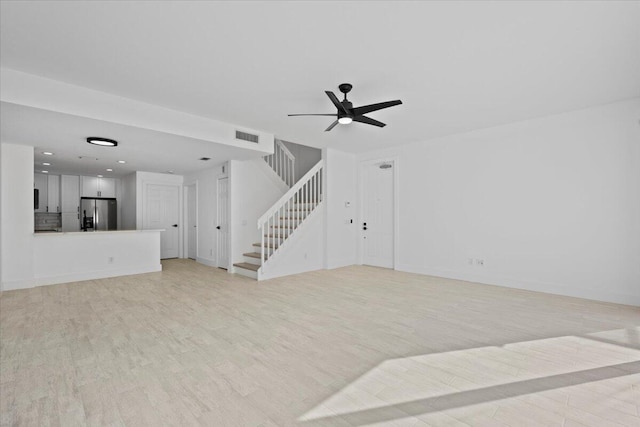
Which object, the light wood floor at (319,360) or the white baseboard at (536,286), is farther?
the white baseboard at (536,286)

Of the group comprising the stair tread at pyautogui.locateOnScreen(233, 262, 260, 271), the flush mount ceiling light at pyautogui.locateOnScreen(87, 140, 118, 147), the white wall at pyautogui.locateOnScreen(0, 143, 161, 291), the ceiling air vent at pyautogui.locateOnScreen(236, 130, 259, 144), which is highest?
the ceiling air vent at pyautogui.locateOnScreen(236, 130, 259, 144)

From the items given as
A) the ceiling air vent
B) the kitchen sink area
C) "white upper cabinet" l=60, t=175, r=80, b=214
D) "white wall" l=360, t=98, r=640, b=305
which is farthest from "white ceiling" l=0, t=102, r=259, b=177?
"white wall" l=360, t=98, r=640, b=305

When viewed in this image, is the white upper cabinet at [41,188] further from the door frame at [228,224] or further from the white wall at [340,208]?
the white wall at [340,208]

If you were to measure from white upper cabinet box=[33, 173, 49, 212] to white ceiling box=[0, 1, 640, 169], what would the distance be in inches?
258

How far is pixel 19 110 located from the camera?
333cm

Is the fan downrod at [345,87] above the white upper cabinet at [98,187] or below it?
above

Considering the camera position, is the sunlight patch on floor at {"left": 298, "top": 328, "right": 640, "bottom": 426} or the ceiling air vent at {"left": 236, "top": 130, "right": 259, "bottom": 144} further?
the ceiling air vent at {"left": 236, "top": 130, "right": 259, "bottom": 144}

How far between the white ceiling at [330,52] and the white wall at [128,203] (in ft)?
16.1

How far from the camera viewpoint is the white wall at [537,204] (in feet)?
13.2

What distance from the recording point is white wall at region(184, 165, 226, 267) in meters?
7.20

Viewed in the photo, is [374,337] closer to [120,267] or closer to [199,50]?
[199,50]

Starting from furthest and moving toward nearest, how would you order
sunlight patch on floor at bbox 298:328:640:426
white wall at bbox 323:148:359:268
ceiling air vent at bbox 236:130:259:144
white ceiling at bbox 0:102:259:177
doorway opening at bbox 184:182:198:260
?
doorway opening at bbox 184:182:198:260 < white wall at bbox 323:148:359:268 < ceiling air vent at bbox 236:130:259:144 < white ceiling at bbox 0:102:259:177 < sunlight patch on floor at bbox 298:328:640:426

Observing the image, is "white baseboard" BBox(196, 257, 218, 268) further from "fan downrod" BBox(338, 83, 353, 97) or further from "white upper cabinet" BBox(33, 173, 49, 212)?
"fan downrod" BBox(338, 83, 353, 97)

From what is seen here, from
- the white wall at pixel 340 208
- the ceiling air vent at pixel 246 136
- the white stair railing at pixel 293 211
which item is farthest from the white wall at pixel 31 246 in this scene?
the white wall at pixel 340 208
